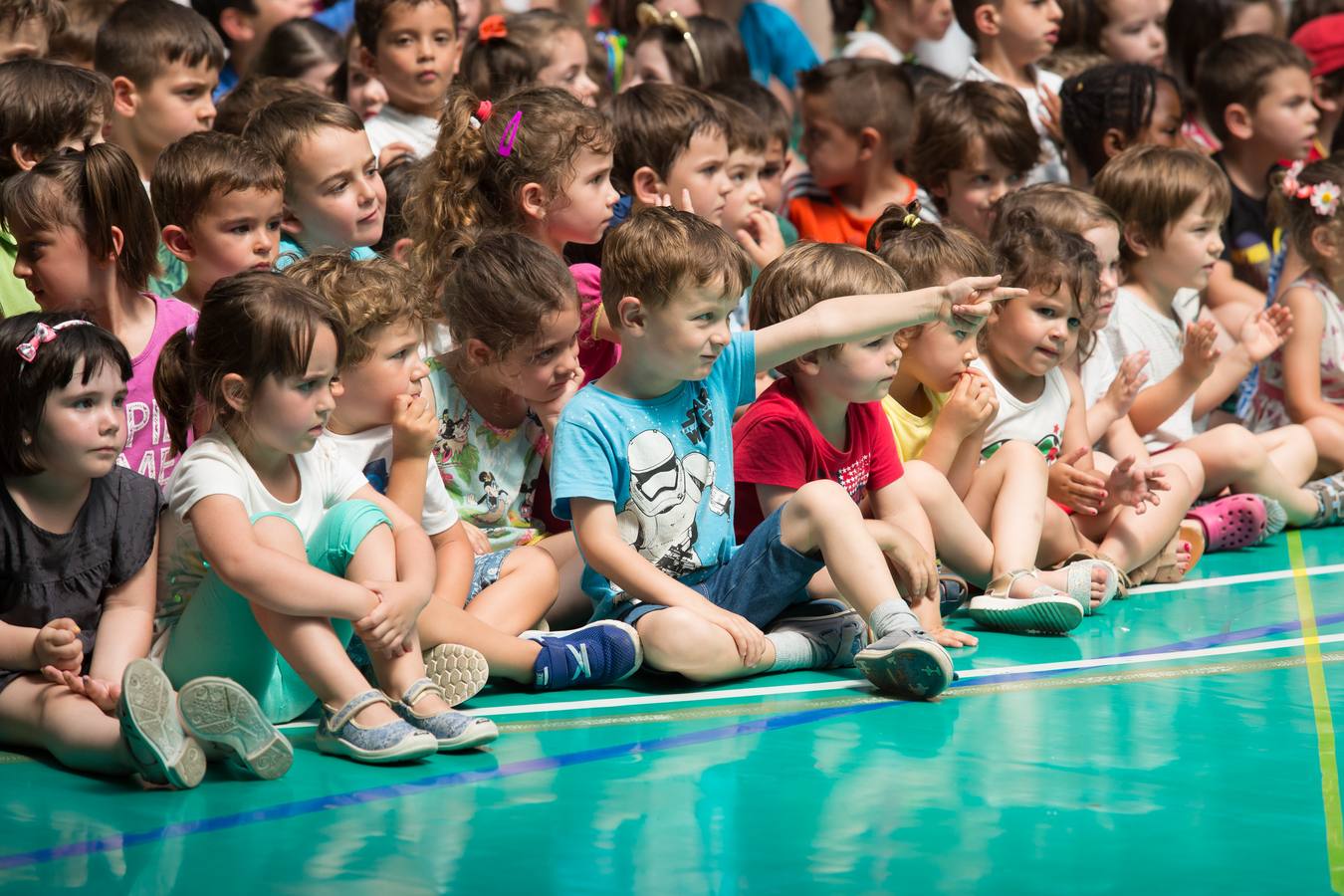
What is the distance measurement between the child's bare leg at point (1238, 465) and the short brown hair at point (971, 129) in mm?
1276

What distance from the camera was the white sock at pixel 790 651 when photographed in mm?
3484

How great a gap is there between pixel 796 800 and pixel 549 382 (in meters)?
1.29

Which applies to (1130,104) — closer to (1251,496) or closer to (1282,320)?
(1282,320)

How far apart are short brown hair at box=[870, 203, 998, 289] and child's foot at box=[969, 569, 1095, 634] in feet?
2.49

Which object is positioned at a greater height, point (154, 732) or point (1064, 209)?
point (1064, 209)

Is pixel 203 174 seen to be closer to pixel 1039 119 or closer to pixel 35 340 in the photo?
pixel 35 340

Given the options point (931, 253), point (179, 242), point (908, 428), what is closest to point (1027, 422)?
point (908, 428)

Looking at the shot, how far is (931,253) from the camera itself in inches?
160

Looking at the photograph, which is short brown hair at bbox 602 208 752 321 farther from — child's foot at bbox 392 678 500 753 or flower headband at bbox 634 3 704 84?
flower headband at bbox 634 3 704 84

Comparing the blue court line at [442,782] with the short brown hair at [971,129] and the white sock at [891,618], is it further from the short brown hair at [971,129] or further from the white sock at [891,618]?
the short brown hair at [971,129]

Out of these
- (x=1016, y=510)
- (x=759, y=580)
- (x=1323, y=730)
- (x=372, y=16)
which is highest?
(x=372, y=16)

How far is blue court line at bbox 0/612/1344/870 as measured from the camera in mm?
2532

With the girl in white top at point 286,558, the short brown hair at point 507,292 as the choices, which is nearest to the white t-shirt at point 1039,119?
the short brown hair at point 507,292

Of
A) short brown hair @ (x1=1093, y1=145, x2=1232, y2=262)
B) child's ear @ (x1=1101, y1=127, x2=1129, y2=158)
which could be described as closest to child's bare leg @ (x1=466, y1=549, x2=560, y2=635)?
short brown hair @ (x1=1093, y1=145, x2=1232, y2=262)
